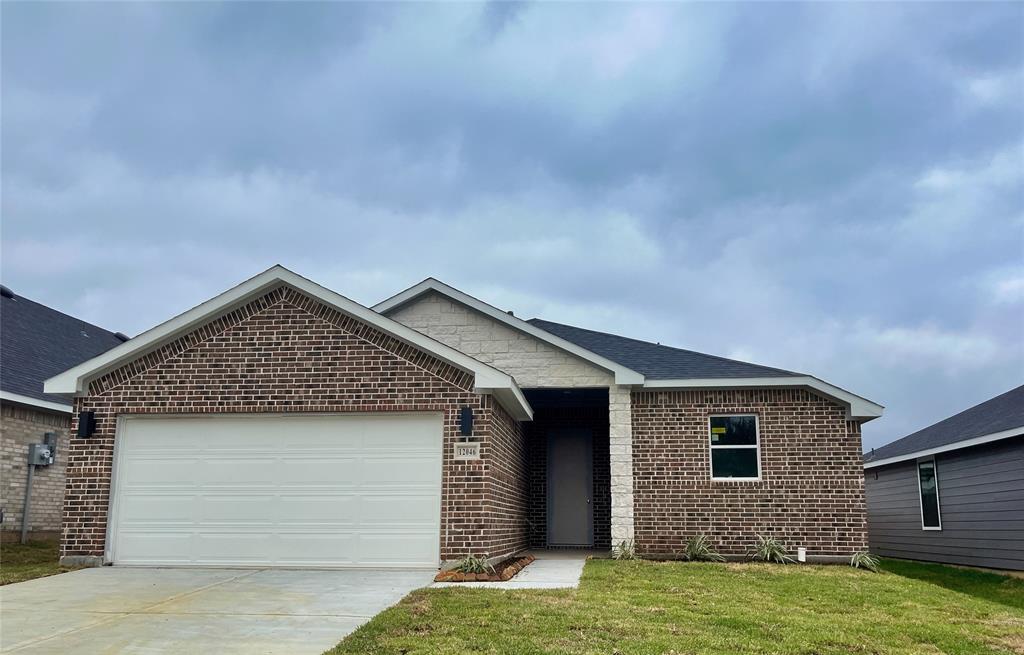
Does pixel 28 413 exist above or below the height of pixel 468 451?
above

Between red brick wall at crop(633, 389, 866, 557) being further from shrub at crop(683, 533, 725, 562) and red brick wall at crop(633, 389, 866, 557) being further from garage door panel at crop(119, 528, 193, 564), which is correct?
garage door panel at crop(119, 528, 193, 564)

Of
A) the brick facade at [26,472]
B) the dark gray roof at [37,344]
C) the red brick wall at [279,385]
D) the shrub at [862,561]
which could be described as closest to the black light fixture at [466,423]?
the red brick wall at [279,385]

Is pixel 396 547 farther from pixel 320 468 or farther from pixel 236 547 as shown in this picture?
pixel 236 547

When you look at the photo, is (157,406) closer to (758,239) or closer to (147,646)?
(147,646)

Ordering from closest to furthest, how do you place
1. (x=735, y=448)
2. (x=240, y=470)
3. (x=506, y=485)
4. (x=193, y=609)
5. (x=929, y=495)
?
1. (x=193, y=609)
2. (x=240, y=470)
3. (x=506, y=485)
4. (x=735, y=448)
5. (x=929, y=495)

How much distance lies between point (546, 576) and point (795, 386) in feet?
21.8

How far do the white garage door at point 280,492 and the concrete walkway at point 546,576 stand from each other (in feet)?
5.06

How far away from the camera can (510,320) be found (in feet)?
54.4

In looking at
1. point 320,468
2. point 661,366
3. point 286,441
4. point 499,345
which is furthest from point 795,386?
point 286,441

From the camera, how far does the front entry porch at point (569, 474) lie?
1864 centimetres

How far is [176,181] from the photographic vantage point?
21688 mm

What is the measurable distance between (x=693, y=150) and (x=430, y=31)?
10.6 meters

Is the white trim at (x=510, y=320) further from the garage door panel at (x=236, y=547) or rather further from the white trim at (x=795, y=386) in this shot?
the garage door panel at (x=236, y=547)

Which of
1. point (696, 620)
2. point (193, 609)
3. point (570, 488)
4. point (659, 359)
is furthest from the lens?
point (570, 488)
